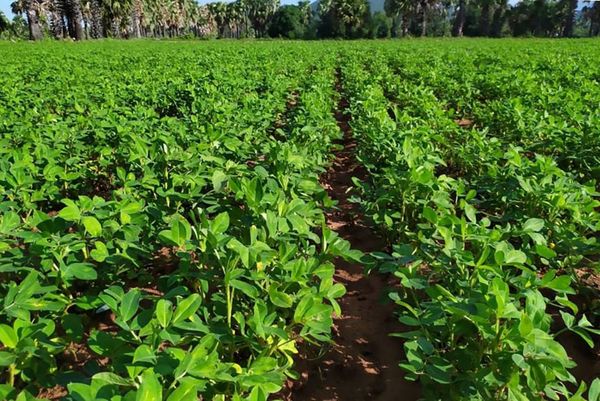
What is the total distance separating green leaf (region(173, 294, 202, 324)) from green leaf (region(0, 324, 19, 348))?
54 centimetres

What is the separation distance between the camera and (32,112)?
580 centimetres

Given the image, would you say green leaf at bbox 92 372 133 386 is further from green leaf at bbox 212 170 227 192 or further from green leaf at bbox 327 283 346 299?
green leaf at bbox 212 170 227 192

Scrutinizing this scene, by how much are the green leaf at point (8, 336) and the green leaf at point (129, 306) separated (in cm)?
35

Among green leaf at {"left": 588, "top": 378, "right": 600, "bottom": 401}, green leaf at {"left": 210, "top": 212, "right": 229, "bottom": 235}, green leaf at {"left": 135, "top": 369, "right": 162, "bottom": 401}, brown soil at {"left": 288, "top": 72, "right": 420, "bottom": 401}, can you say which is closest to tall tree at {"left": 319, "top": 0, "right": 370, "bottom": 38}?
brown soil at {"left": 288, "top": 72, "right": 420, "bottom": 401}

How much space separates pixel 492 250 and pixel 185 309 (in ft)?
4.55

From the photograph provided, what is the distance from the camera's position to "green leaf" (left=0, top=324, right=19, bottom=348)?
5.17 ft

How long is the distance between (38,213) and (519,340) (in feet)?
7.08

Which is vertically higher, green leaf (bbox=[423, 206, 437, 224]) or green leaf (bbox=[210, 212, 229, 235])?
green leaf (bbox=[210, 212, 229, 235])

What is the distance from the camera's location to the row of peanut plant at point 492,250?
65.7 inches

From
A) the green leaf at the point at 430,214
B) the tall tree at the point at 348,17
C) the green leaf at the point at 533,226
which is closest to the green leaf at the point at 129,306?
the green leaf at the point at 430,214

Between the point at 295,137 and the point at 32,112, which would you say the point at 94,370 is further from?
the point at 32,112

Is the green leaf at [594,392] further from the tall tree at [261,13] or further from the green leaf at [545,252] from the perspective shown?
the tall tree at [261,13]

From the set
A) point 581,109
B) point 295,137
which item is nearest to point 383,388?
point 295,137

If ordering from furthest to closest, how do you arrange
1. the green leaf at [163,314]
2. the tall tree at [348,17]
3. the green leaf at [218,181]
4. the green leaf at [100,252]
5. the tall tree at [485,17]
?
1. the tall tree at [485,17]
2. the tall tree at [348,17]
3. the green leaf at [218,181]
4. the green leaf at [100,252]
5. the green leaf at [163,314]
